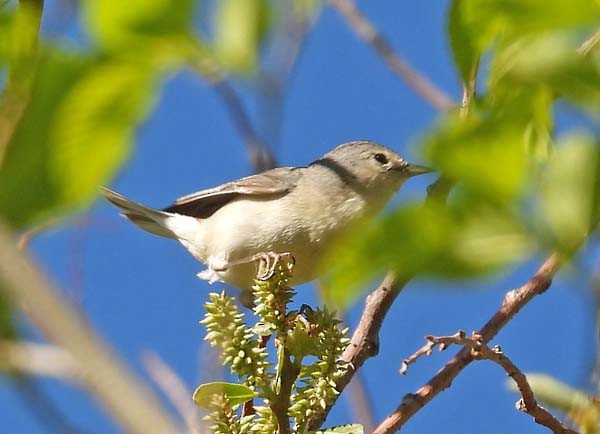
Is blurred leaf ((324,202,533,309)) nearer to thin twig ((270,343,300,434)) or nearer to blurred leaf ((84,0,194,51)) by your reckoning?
blurred leaf ((84,0,194,51))

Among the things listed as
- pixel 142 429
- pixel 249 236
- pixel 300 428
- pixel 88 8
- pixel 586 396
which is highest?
pixel 249 236

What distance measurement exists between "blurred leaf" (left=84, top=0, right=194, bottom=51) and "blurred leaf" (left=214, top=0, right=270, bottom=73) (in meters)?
0.18

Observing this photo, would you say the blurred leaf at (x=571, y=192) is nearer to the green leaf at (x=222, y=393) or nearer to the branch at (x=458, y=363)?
the green leaf at (x=222, y=393)

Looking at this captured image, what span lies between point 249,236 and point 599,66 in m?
3.05

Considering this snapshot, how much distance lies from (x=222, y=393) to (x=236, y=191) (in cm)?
242

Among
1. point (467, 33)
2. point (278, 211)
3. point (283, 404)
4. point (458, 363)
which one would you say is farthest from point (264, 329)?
point (278, 211)

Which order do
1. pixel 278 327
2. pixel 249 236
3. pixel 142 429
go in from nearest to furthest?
pixel 142 429, pixel 278 327, pixel 249 236

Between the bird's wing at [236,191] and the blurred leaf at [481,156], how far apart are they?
10.3ft

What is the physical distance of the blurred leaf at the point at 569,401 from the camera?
1029mm

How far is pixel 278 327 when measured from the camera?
1.75m

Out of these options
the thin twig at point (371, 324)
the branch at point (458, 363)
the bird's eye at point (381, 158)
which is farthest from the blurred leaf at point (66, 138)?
the bird's eye at point (381, 158)

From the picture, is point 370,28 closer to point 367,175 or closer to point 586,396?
point 586,396

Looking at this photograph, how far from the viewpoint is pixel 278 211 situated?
3.71 m

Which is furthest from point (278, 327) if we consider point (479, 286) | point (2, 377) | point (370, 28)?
point (479, 286)
